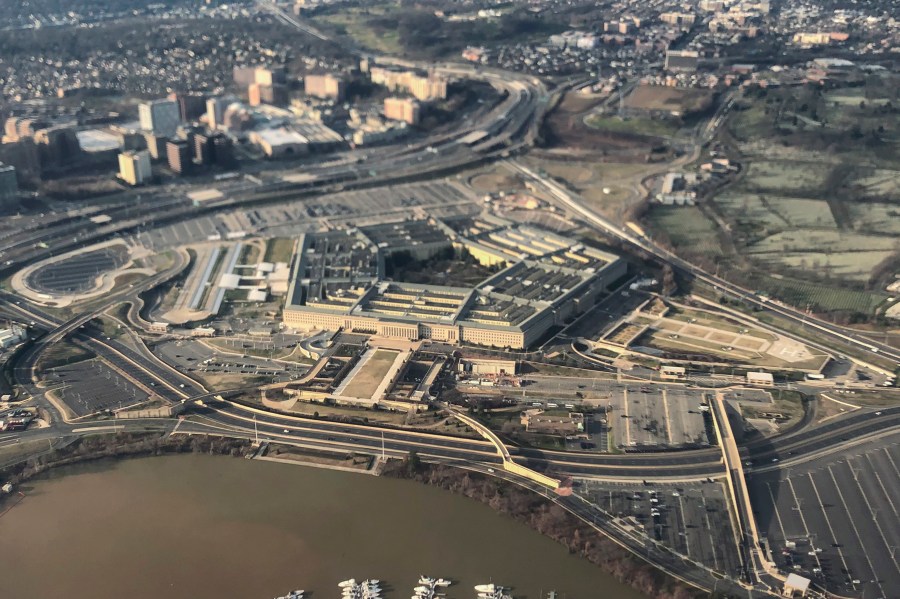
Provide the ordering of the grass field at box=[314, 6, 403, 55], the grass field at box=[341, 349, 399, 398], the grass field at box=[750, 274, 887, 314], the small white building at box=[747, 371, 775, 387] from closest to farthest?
1. the grass field at box=[341, 349, 399, 398]
2. the small white building at box=[747, 371, 775, 387]
3. the grass field at box=[750, 274, 887, 314]
4. the grass field at box=[314, 6, 403, 55]

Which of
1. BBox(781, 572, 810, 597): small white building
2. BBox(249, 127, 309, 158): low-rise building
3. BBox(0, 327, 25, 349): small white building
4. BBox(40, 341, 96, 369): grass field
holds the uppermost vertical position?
BBox(781, 572, 810, 597): small white building

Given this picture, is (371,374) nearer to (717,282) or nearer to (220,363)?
(220,363)

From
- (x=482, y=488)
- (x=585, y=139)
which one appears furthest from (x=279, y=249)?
(x=585, y=139)

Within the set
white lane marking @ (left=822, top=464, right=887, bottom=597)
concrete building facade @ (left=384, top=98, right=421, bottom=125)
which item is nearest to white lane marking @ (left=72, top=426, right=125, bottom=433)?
white lane marking @ (left=822, top=464, right=887, bottom=597)

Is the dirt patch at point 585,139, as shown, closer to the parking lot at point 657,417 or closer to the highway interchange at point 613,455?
the highway interchange at point 613,455

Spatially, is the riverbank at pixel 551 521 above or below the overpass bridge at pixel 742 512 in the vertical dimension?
below

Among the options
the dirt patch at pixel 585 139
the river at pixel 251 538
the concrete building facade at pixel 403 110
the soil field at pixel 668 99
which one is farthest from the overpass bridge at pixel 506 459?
the soil field at pixel 668 99

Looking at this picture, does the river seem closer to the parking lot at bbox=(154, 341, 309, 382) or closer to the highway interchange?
the highway interchange
